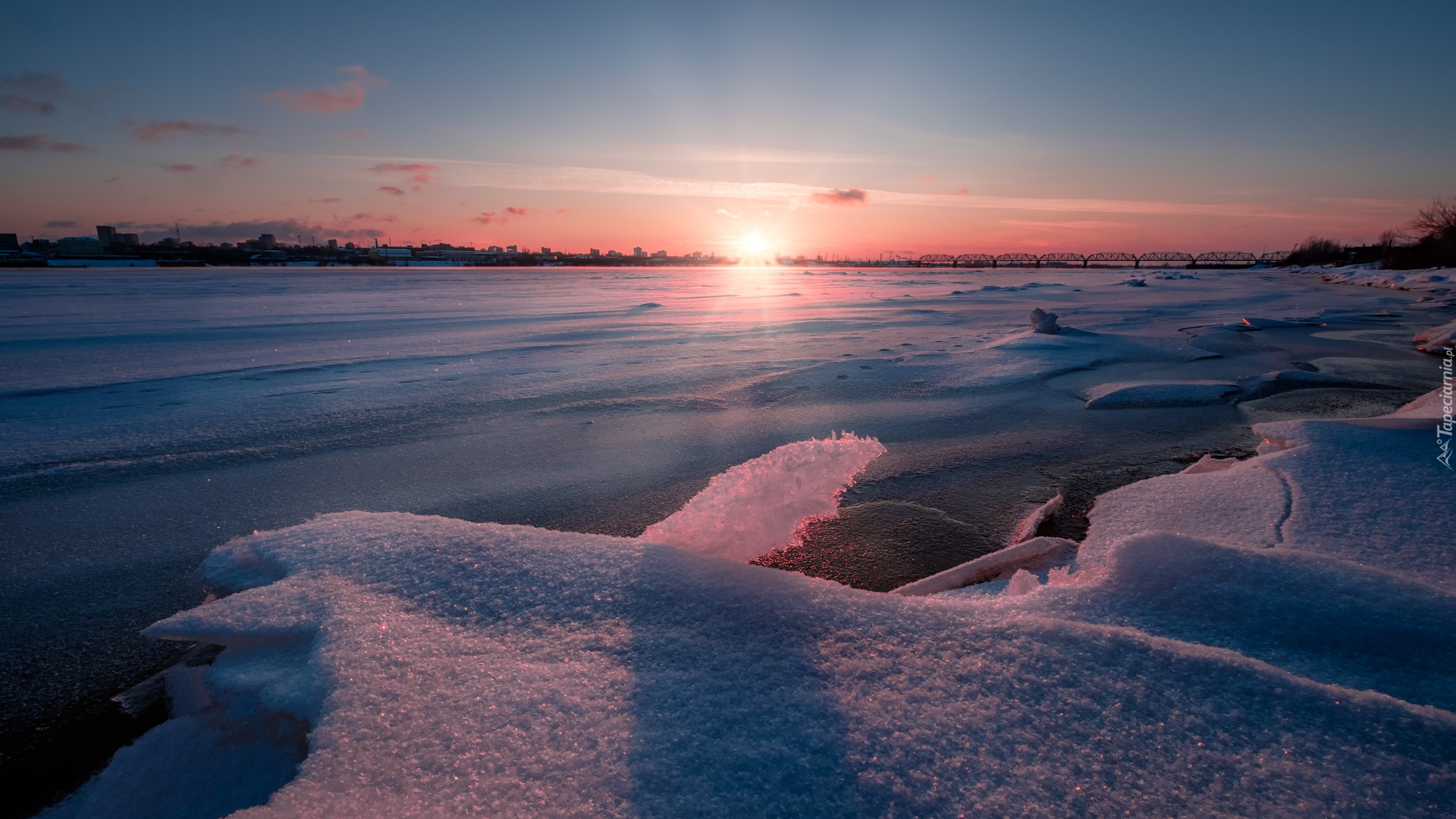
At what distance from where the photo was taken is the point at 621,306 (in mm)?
13914

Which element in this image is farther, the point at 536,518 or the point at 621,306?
the point at 621,306

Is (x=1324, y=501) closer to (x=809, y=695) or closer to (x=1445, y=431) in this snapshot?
(x=1445, y=431)

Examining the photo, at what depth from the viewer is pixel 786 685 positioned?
109 centimetres

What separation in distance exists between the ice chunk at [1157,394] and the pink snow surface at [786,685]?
2.55m

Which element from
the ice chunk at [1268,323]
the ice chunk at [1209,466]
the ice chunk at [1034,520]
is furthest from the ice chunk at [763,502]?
the ice chunk at [1268,323]

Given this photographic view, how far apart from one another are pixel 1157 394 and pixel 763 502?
3801 mm

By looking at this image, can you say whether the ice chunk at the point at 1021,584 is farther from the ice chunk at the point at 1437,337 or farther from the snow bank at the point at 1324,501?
the ice chunk at the point at 1437,337

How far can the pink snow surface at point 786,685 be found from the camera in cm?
86

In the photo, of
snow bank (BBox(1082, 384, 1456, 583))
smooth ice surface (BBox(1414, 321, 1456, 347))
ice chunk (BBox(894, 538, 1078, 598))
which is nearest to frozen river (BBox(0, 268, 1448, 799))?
ice chunk (BBox(894, 538, 1078, 598))

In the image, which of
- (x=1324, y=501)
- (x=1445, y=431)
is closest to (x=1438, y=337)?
(x=1445, y=431)

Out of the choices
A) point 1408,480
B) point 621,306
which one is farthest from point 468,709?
point 621,306

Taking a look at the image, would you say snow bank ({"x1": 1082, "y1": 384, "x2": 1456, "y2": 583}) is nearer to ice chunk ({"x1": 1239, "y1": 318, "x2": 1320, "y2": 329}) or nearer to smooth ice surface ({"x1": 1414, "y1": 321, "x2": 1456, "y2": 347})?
smooth ice surface ({"x1": 1414, "y1": 321, "x2": 1456, "y2": 347})

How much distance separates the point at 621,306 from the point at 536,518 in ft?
39.5

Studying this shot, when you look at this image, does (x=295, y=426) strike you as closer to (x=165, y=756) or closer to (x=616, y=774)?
(x=165, y=756)
